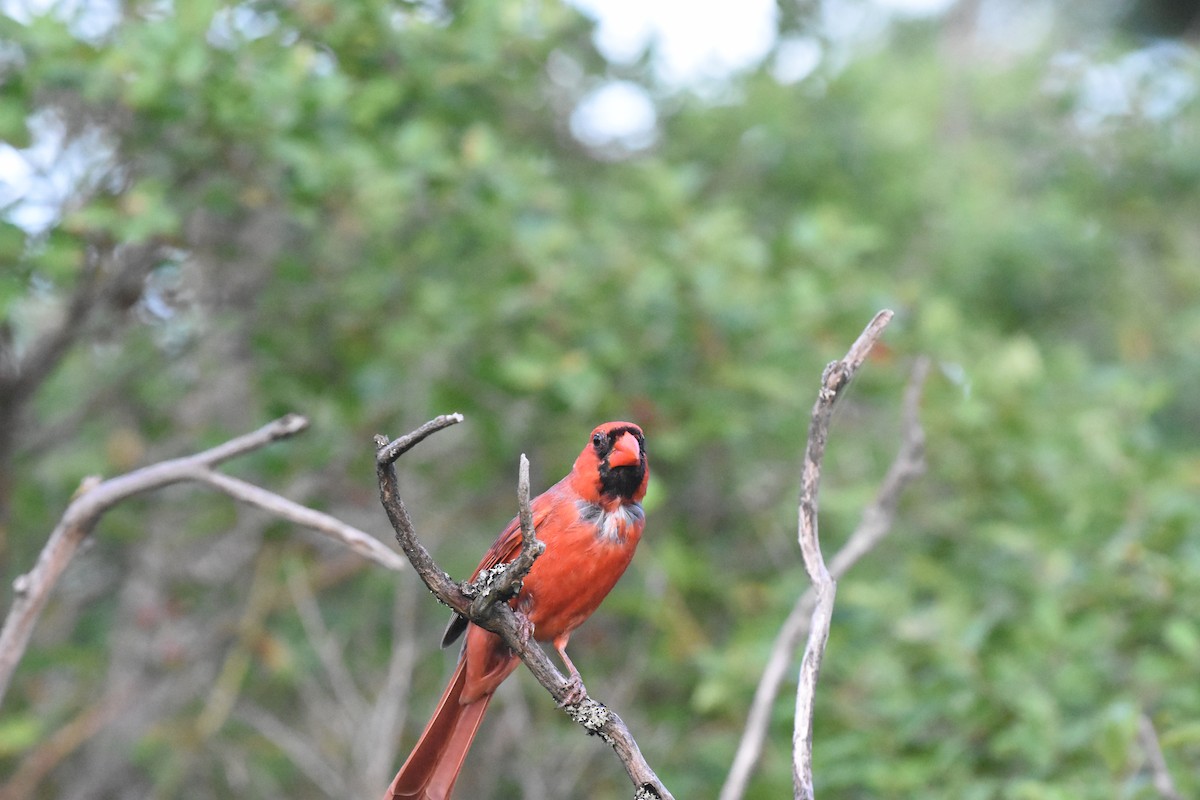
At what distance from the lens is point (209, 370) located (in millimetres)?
5301

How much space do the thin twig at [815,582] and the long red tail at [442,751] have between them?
604mm

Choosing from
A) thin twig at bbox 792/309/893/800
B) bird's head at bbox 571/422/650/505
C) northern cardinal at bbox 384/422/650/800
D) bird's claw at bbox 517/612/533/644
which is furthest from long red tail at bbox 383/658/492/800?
thin twig at bbox 792/309/893/800

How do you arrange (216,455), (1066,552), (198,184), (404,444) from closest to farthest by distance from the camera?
1. (404,444)
2. (216,455)
3. (1066,552)
4. (198,184)

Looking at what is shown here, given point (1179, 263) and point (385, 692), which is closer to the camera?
point (385, 692)

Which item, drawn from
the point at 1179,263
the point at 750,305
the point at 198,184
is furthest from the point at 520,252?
the point at 1179,263

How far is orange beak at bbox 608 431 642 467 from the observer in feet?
7.41

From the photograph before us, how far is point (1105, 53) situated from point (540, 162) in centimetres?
352

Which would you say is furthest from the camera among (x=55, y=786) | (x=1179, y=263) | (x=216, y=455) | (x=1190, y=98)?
(x=1179, y=263)

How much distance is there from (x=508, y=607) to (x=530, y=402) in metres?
3.33

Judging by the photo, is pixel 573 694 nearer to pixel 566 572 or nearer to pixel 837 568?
pixel 566 572

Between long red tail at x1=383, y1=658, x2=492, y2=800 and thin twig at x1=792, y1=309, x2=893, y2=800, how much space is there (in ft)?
1.98

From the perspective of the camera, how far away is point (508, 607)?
192 centimetres

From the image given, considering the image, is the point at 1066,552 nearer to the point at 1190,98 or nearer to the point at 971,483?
the point at 971,483

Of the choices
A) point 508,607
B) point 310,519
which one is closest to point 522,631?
point 508,607
